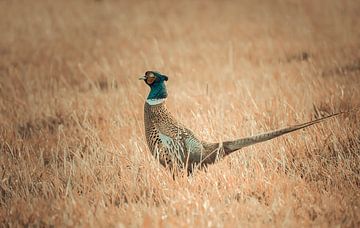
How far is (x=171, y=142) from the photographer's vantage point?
3650 mm

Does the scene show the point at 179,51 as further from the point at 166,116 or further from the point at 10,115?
the point at 166,116

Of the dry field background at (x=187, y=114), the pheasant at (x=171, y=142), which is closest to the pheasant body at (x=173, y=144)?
the pheasant at (x=171, y=142)

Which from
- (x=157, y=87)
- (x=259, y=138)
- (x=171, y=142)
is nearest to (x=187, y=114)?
(x=157, y=87)

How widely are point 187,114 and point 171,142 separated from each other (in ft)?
5.66

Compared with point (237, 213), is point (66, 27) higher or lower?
higher

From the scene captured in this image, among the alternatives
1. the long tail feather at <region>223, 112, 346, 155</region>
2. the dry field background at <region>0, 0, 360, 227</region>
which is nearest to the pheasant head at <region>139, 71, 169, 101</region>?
the dry field background at <region>0, 0, 360, 227</region>

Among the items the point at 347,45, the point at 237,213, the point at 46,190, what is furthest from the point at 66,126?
the point at 347,45

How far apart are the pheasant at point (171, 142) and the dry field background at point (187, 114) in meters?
0.11

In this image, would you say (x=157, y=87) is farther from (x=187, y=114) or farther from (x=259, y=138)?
(x=187, y=114)

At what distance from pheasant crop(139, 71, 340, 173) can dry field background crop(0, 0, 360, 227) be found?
113 millimetres

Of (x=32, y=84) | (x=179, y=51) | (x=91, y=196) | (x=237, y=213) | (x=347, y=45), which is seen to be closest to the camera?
(x=237, y=213)

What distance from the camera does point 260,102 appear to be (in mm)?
5488

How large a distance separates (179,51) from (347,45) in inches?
107

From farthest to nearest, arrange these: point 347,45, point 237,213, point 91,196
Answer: point 347,45, point 91,196, point 237,213
